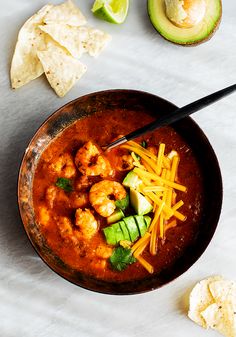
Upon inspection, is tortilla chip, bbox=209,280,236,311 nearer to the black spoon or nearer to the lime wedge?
the black spoon

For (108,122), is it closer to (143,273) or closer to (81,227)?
(81,227)

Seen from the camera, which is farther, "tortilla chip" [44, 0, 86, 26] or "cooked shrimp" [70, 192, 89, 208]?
"tortilla chip" [44, 0, 86, 26]

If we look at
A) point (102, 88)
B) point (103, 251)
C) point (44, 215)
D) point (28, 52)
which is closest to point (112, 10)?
point (102, 88)

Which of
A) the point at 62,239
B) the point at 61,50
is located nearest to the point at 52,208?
the point at 62,239

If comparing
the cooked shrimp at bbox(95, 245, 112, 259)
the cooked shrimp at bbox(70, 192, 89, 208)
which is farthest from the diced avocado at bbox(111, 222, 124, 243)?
the cooked shrimp at bbox(70, 192, 89, 208)

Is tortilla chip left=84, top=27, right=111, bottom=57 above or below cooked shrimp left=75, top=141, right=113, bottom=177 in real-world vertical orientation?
above

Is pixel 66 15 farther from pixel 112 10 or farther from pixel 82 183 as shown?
pixel 82 183
